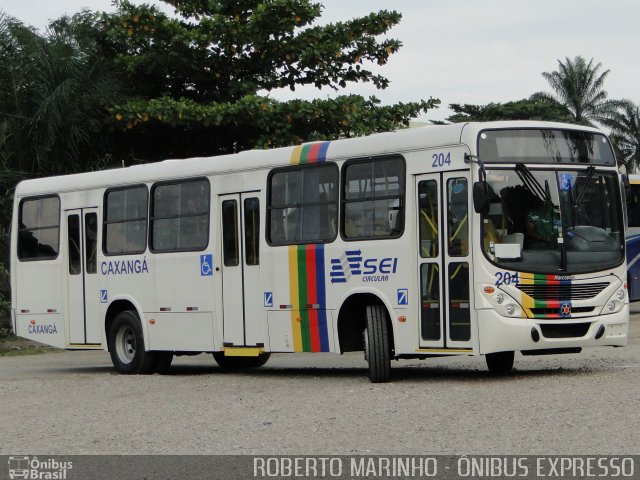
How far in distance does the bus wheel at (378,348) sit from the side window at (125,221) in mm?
4805

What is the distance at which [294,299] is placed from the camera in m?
16.2

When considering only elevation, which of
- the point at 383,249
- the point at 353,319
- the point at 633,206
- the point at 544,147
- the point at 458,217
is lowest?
the point at 353,319

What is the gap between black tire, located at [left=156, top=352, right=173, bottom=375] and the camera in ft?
61.7

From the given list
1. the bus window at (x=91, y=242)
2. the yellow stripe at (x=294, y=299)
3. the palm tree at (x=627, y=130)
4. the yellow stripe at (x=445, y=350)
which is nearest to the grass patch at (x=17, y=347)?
the bus window at (x=91, y=242)

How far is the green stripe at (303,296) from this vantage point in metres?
16.0

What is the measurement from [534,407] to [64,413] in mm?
4812

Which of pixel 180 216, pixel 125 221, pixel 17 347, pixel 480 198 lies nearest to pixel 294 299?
pixel 180 216

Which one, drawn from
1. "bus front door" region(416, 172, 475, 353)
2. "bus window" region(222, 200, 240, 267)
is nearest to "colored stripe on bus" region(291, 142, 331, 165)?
"bus window" region(222, 200, 240, 267)

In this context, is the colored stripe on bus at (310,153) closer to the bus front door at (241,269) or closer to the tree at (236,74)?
the bus front door at (241,269)

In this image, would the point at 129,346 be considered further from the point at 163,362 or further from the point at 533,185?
the point at 533,185

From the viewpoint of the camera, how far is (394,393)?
1355 centimetres

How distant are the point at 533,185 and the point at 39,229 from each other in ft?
30.1

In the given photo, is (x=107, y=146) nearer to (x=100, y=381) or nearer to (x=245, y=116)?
(x=245, y=116)

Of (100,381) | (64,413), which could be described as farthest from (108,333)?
(64,413)
